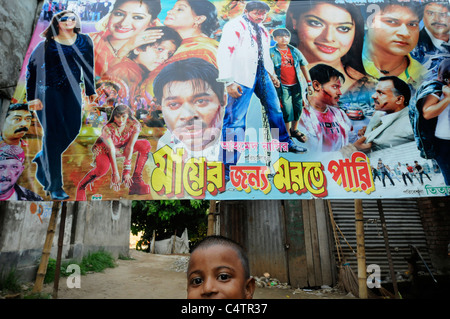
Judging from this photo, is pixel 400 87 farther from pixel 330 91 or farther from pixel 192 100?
pixel 192 100

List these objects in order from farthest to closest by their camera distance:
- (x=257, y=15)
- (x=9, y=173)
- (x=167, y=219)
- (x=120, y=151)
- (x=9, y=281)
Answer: (x=167, y=219) < (x=9, y=281) < (x=257, y=15) < (x=120, y=151) < (x=9, y=173)

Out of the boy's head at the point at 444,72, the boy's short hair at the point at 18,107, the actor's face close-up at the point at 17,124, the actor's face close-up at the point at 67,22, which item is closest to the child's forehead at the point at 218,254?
the actor's face close-up at the point at 17,124

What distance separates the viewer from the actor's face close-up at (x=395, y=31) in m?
3.65

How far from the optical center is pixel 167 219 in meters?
13.7

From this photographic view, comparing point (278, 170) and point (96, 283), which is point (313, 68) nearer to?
point (278, 170)

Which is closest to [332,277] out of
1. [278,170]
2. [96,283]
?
[278,170]

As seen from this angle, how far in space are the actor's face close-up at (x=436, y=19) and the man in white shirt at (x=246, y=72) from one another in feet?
7.49

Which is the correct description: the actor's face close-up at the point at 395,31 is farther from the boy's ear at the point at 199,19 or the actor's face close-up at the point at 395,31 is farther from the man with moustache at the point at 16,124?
the man with moustache at the point at 16,124

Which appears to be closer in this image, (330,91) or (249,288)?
(249,288)

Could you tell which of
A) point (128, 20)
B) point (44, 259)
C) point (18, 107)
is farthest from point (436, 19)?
point (44, 259)

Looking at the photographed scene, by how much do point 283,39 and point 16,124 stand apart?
3623 millimetres

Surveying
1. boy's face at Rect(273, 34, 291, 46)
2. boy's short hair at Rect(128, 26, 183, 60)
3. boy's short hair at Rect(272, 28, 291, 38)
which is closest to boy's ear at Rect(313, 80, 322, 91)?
boy's face at Rect(273, 34, 291, 46)

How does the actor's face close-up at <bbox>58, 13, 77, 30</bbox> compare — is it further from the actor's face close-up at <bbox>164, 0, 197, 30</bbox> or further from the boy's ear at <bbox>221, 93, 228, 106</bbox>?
the boy's ear at <bbox>221, 93, 228, 106</bbox>

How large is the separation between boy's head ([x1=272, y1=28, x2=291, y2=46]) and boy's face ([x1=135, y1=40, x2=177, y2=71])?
142cm
